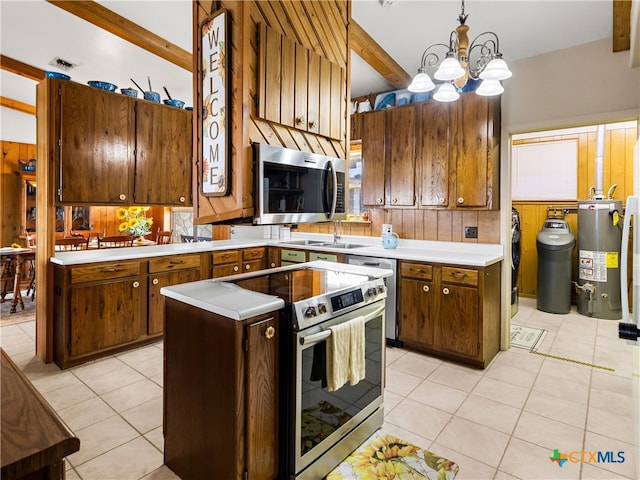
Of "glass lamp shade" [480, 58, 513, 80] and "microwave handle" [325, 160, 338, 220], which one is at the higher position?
"glass lamp shade" [480, 58, 513, 80]

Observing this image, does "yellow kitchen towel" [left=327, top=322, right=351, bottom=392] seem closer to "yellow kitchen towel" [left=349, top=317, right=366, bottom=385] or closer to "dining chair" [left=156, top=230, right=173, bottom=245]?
"yellow kitchen towel" [left=349, top=317, right=366, bottom=385]

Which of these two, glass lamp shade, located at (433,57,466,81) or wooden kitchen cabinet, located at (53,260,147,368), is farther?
wooden kitchen cabinet, located at (53,260,147,368)

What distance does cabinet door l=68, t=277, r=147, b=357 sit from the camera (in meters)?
3.04

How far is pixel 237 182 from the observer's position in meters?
1.72

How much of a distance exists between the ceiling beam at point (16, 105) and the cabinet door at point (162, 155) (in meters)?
3.25

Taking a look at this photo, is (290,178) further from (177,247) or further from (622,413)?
(622,413)

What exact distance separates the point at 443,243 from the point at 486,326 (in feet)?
3.46

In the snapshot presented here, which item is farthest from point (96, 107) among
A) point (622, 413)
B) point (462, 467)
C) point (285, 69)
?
point (622, 413)

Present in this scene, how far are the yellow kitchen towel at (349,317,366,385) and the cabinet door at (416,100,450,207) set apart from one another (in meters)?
2.08

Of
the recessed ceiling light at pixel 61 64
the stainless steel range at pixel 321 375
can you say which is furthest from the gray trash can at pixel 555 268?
the recessed ceiling light at pixel 61 64

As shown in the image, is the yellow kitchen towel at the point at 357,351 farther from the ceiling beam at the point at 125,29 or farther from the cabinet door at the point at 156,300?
the ceiling beam at the point at 125,29

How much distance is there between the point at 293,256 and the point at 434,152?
1.93 metres

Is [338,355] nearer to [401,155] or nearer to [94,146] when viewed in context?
[401,155]

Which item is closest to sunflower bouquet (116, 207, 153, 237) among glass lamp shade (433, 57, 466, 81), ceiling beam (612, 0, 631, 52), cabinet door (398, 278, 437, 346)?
cabinet door (398, 278, 437, 346)
